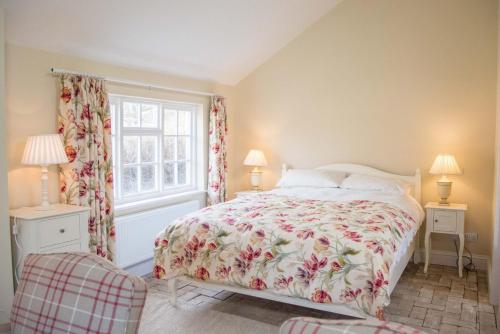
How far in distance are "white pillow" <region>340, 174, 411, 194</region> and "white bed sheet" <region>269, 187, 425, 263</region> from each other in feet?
0.22

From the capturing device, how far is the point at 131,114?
4223 mm

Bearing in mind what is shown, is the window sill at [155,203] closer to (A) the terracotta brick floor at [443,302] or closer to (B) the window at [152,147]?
(B) the window at [152,147]

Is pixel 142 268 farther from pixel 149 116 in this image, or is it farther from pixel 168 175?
pixel 149 116

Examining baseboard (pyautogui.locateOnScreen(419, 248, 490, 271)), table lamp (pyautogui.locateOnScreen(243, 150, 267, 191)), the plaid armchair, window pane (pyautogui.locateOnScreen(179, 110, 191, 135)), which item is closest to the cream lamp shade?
table lamp (pyautogui.locateOnScreen(243, 150, 267, 191))

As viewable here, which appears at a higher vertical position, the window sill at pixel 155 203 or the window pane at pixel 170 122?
the window pane at pixel 170 122

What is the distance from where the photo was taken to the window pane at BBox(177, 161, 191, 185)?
4949mm

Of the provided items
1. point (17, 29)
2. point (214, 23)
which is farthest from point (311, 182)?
point (17, 29)

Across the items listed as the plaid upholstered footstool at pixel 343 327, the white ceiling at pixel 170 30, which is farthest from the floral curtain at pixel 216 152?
the plaid upholstered footstool at pixel 343 327

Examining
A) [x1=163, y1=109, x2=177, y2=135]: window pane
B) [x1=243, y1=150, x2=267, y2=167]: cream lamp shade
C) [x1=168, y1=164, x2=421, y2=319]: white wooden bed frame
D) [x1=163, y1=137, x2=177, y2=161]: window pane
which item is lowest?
[x1=168, y1=164, x2=421, y2=319]: white wooden bed frame

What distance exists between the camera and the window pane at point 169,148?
4.71 m

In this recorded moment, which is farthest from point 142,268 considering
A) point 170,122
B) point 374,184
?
point 374,184

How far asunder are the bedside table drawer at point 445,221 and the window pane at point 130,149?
3.03 meters

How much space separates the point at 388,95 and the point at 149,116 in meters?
2.60

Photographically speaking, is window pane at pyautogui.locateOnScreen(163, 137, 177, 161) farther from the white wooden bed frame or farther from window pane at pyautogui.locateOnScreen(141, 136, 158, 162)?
the white wooden bed frame
